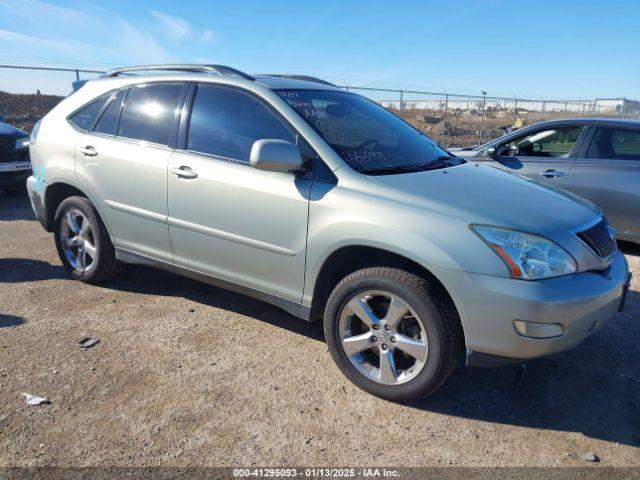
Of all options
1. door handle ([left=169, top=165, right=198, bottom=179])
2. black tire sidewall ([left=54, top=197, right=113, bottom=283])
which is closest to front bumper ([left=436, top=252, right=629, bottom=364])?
door handle ([left=169, top=165, right=198, bottom=179])

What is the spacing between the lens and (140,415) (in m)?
2.73

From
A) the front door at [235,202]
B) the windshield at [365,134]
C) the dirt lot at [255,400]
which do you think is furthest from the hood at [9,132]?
the windshield at [365,134]

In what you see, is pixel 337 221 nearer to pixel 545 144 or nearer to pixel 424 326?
pixel 424 326

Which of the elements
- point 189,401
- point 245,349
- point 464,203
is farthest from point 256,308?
point 464,203

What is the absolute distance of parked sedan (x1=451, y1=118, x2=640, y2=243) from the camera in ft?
17.9

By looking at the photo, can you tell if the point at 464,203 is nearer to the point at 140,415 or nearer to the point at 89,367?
the point at 140,415

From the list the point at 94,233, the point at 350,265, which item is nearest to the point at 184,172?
the point at 94,233

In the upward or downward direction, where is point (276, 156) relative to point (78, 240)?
upward

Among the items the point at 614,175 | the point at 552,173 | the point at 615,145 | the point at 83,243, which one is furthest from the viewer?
the point at 552,173

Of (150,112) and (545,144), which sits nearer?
(150,112)

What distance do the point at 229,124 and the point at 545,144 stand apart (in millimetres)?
4246

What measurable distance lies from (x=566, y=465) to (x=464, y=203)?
4.52 feet

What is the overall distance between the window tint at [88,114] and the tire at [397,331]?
2.67 meters

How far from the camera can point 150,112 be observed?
3924 mm
